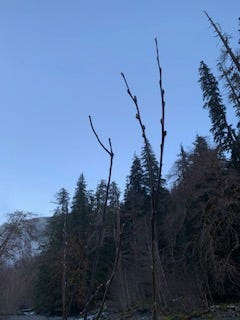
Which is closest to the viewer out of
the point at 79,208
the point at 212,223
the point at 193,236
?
the point at 212,223

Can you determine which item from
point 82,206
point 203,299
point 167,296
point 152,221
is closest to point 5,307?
point 82,206

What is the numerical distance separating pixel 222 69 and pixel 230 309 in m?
11.4

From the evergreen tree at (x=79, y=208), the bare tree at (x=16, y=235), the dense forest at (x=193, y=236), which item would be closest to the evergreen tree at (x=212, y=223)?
the dense forest at (x=193, y=236)

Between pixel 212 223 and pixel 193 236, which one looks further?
pixel 193 236

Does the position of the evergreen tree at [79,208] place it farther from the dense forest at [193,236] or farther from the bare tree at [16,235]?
the bare tree at [16,235]

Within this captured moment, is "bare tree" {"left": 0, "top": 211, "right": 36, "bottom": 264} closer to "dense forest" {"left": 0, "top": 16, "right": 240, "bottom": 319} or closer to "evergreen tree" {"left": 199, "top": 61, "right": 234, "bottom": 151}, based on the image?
"dense forest" {"left": 0, "top": 16, "right": 240, "bottom": 319}

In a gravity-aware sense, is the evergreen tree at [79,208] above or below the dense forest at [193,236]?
above

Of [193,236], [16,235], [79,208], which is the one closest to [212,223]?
[193,236]

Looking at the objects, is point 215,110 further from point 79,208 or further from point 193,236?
point 79,208

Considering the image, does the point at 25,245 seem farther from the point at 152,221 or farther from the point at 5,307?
the point at 152,221

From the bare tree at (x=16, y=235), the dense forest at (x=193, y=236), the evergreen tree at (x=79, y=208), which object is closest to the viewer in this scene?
the dense forest at (x=193, y=236)

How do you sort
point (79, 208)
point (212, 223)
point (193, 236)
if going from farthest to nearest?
point (79, 208) < point (193, 236) < point (212, 223)

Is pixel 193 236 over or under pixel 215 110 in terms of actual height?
under

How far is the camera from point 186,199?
26172mm
